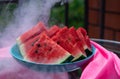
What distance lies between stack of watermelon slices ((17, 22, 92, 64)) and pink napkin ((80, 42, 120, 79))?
0.05 m

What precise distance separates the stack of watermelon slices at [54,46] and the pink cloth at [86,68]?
6 centimetres

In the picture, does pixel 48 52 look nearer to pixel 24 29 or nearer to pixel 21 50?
pixel 21 50

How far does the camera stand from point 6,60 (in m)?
1.36

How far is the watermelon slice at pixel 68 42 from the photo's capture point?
1.22 meters

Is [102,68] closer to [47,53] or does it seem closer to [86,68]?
[86,68]

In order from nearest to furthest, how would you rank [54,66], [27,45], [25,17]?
[54,66]
[27,45]
[25,17]

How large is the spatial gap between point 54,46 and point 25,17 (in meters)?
0.47

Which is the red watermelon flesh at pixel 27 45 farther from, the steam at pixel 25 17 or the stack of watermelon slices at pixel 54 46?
the steam at pixel 25 17

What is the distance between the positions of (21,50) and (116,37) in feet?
6.37

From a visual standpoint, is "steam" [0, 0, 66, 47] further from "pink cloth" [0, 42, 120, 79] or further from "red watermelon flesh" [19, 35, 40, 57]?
"red watermelon flesh" [19, 35, 40, 57]

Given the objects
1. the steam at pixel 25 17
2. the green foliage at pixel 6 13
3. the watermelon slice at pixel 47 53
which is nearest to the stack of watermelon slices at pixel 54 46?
the watermelon slice at pixel 47 53

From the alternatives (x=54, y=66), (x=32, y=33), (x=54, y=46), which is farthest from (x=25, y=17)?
(x=54, y=66)

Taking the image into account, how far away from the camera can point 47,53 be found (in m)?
1.24

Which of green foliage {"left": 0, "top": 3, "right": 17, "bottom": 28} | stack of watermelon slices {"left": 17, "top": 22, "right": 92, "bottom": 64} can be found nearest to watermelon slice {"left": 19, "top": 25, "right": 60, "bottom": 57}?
stack of watermelon slices {"left": 17, "top": 22, "right": 92, "bottom": 64}
